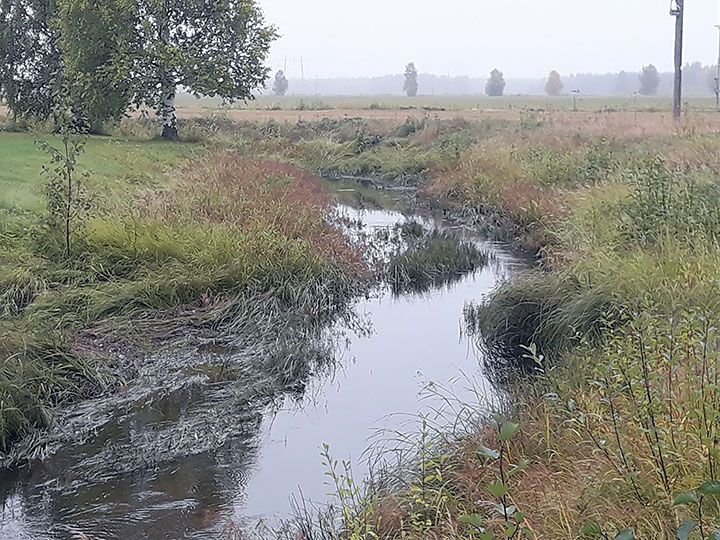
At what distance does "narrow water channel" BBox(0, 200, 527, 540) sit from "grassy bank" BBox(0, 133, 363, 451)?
1.56 ft

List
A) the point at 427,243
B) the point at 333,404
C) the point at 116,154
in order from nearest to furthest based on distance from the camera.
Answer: the point at 333,404, the point at 427,243, the point at 116,154

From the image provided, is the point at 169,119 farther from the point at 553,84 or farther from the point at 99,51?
the point at 553,84

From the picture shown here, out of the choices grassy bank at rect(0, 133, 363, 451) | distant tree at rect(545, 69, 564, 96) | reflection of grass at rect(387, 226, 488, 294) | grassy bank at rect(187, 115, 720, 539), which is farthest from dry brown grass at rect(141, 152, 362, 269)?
distant tree at rect(545, 69, 564, 96)

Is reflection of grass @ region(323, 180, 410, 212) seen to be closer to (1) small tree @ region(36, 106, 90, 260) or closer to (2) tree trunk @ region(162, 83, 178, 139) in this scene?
(2) tree trunk @ region(162, 83, 178, 139)

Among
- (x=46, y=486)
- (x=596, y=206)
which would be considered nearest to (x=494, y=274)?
(x=596, y=206)

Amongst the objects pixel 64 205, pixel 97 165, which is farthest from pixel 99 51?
pixel 64 205

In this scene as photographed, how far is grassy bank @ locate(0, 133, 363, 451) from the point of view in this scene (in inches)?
308

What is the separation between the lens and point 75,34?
29.2 m

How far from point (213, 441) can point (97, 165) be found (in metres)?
14.6

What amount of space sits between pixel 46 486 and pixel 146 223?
5.95 metres

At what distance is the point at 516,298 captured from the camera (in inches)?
382

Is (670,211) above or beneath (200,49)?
beneath

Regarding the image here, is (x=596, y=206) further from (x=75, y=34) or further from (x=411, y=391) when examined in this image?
(x=75, y=34)

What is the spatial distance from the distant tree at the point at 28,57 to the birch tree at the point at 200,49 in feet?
14.4
